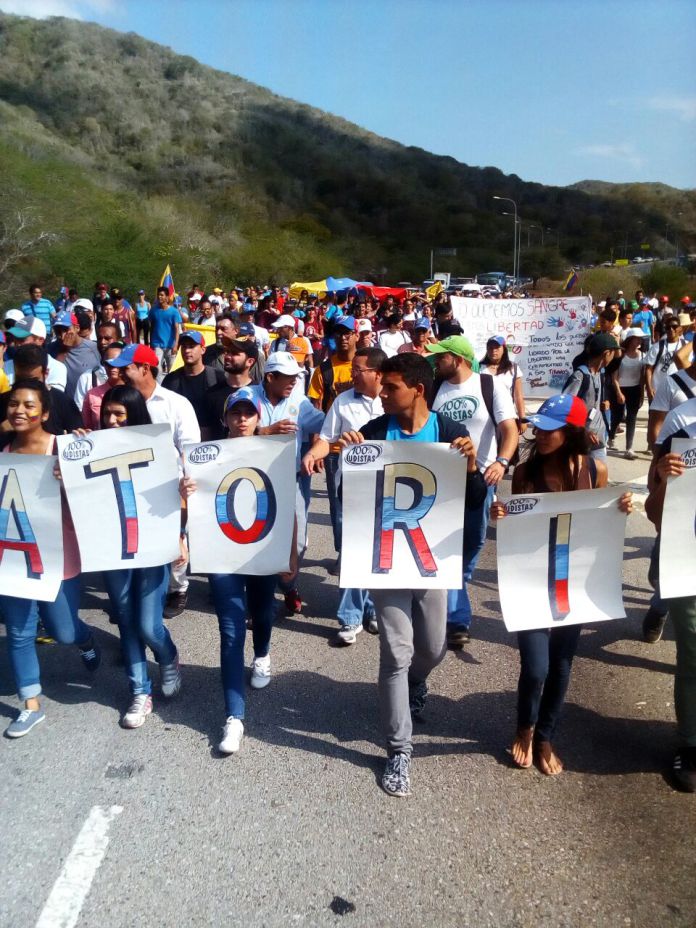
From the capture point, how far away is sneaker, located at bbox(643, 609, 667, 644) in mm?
5027

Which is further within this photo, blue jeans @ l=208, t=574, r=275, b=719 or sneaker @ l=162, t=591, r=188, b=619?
sneaker @ l=162, t=591, r=188, b=619

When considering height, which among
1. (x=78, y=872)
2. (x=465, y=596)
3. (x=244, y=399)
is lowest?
(x=78, y=872)

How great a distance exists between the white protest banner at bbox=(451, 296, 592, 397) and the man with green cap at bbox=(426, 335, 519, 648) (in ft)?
19.1

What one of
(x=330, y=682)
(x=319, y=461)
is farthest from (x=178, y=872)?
(x=319, y=461)

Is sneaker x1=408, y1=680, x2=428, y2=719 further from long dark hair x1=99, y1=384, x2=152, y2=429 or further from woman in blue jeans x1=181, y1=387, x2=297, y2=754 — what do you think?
long dark hair x1=99, y1=384, x2=152, y2=429

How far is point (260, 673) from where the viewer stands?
4.40m

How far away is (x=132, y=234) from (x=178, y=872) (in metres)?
40.9

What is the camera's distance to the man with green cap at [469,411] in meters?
4.93

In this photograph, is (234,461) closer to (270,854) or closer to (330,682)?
(330,682)

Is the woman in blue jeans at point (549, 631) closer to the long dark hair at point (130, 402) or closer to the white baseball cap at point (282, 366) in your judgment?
the white baseball cap at point (282, 366)

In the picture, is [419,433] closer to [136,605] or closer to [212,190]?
[136,605]

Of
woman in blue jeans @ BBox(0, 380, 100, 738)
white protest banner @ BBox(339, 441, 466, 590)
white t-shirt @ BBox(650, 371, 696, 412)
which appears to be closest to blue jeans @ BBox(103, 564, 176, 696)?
woman in blue jeans @ BBox(0, 380, 100, 738)

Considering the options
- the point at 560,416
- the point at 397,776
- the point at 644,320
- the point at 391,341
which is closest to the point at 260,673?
A: the point at 397,776

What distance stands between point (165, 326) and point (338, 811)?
1366 centimetres
